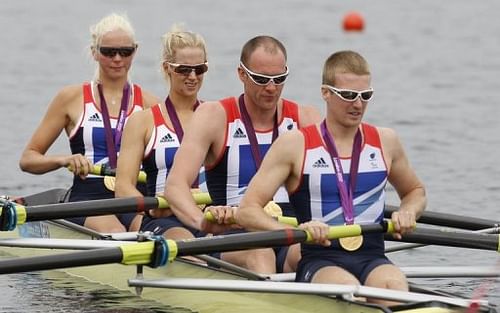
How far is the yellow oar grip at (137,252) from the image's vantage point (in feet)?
30.7

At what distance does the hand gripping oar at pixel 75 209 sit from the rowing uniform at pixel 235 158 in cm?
43

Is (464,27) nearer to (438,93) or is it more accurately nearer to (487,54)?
(487,54)

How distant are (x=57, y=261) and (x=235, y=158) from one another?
1952mm

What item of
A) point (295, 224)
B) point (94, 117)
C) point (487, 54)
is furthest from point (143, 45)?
point (295, 224)

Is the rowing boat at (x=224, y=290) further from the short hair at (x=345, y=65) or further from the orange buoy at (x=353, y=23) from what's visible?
the orange buoy at (x=353, y=23)

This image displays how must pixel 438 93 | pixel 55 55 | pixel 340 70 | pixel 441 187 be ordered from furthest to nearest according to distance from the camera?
pixel 55 55 < pixel 438 93 < pixel 441 187 < pixel 340 70

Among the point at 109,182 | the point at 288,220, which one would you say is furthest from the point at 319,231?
the point at 109,182

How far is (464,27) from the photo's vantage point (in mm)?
34719

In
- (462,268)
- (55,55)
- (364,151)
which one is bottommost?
(462,268)

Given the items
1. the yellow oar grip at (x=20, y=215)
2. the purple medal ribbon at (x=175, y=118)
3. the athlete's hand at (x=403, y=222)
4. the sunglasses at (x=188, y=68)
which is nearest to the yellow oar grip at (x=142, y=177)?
the purple medal ribbon at (x=175, y=118)

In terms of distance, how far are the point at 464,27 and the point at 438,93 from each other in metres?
9.21

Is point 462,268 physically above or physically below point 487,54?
below

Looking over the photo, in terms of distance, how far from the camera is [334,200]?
9570 millimetres

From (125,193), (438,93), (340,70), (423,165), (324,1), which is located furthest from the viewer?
(324,1)
